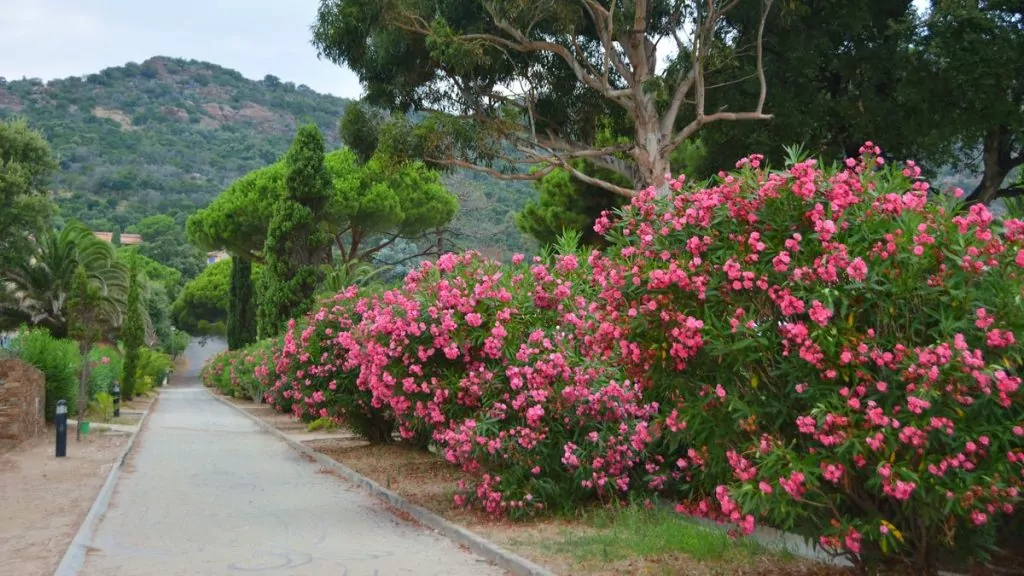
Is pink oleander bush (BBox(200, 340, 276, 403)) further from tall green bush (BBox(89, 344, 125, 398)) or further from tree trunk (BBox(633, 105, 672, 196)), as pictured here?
tree trunk (BBox(633, 105, 672, 196))

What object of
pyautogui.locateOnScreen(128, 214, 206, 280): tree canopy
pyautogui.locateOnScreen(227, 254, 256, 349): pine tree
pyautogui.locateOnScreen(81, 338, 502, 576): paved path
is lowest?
pyautogui.locateOnScreen(81, 338, 502, 576): paved path

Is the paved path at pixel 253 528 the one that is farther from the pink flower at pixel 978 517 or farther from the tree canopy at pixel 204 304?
the tree canopy at pixel 204 304

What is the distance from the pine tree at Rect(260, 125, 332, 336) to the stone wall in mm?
15890

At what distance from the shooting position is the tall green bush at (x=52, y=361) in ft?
69.3

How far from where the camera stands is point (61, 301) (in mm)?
41219

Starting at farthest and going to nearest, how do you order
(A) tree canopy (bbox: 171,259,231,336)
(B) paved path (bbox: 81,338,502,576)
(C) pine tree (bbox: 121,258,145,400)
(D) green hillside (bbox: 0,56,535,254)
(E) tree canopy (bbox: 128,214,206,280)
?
(D) green hillside (bbox: 0,56,535,254) → (E) tree canopy (bbox: 128,214,206,280) → (A) tree canopy (bbox: 171,259,231,336) → (C) pine tree (bbox: 121,258,145,400) → (B) paved path (bbox: 81,338,502,576)

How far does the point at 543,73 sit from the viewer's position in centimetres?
2192

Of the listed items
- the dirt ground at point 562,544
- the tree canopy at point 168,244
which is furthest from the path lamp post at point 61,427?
the tree canopy at point 168,244

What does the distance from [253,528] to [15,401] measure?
31.3 ft

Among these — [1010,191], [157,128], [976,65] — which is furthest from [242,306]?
[157,128]

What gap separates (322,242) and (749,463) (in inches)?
1196

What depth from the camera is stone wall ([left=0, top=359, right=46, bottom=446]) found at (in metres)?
17.2

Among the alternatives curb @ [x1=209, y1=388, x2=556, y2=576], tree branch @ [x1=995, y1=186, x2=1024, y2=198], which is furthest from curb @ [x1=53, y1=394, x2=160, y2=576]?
tree branch @ [x1=995, y1=186, x2=1024, y2=198]

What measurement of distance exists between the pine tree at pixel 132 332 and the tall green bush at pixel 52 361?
13925 mm
